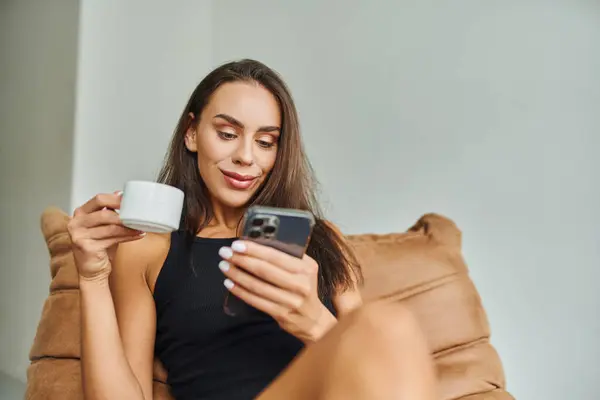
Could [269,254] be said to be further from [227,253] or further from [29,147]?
[29,147]

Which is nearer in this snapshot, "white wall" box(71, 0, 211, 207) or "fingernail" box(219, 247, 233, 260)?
"fingernail" box(219, 247, 233, 260)

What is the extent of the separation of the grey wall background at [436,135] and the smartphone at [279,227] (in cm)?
76

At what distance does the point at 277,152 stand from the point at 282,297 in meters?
0.35

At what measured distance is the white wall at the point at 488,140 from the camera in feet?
4.20

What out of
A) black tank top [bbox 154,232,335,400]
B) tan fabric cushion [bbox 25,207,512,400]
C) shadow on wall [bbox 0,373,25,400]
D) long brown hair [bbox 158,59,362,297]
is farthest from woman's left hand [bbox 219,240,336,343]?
shadow on wall [bbox 0,373,25,400]

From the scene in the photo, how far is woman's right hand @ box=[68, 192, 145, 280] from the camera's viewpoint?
778 mm

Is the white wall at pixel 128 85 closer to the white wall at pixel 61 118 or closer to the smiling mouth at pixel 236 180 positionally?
the white wall at pixel 61 118

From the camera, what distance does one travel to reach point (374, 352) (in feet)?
1.85

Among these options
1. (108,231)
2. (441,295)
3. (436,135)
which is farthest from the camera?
(436,135)

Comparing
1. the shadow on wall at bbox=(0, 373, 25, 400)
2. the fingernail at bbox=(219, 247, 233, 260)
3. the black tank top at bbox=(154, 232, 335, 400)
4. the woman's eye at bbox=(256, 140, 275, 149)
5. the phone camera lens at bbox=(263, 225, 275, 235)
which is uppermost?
the woman's eye at bbox=(256, 140, 275, 149)

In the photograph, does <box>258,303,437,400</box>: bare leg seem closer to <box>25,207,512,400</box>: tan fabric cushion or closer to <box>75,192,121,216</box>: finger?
<box>75,192,121,216</box>: finger

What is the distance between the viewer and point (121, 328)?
37.3 inches

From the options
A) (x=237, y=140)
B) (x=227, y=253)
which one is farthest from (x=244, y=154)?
(x=227, y=253)

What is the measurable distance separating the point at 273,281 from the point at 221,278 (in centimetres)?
24
